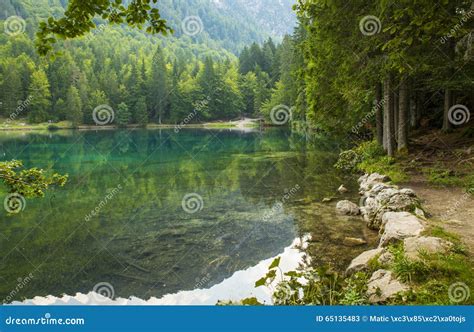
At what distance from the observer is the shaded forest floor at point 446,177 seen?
8.29m

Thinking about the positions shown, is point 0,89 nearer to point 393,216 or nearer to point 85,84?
point 85,84

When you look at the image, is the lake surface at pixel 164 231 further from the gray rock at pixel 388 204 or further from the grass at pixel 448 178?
the grass at pixel 448 178

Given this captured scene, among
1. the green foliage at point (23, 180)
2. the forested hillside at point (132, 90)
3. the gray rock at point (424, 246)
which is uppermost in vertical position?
the forested hillside at point (132, 90)

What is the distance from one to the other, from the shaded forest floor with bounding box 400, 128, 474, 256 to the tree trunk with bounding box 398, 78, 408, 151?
639mm

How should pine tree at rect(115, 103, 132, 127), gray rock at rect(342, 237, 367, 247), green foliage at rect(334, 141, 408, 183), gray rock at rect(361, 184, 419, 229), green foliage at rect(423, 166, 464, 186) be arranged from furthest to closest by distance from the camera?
1. pine tree at rect(115, 103, 132, 127)
2. green foliage at rect(334, 141, 408, 183)
3. green foliage at rect(423, 166, 464, 186)
4. gray rock at rect(361, 184, 419, 229)
5. gray rock at rect(342, 237, 367, 247)

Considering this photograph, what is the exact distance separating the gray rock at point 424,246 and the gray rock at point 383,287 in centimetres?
59

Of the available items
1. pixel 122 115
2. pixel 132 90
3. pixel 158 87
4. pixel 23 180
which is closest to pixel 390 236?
pixel 23 180

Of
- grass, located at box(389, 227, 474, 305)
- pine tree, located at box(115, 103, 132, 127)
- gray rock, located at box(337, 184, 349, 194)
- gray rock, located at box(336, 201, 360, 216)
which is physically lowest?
gray rock, located at box(336, 201, 360, 216)

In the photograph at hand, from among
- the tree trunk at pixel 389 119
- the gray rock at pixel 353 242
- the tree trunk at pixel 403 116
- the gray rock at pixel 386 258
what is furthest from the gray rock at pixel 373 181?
the gray rock at pixel 386 258

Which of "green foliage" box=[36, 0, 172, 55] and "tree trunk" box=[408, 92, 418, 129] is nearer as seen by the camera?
"green foliage" box=[36, 0, 172, 55]

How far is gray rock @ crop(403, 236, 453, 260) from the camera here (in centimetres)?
573

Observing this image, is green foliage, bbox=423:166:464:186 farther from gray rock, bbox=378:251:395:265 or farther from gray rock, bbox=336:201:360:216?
gray rock, bbox=378:251:395:265

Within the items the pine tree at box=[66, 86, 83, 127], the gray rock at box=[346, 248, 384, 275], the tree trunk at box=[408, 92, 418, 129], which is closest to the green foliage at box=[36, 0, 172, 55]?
the gray rock at box=[346, 248, 384, 275]

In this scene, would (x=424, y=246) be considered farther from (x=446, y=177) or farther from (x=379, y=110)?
(x=379, y=110)
